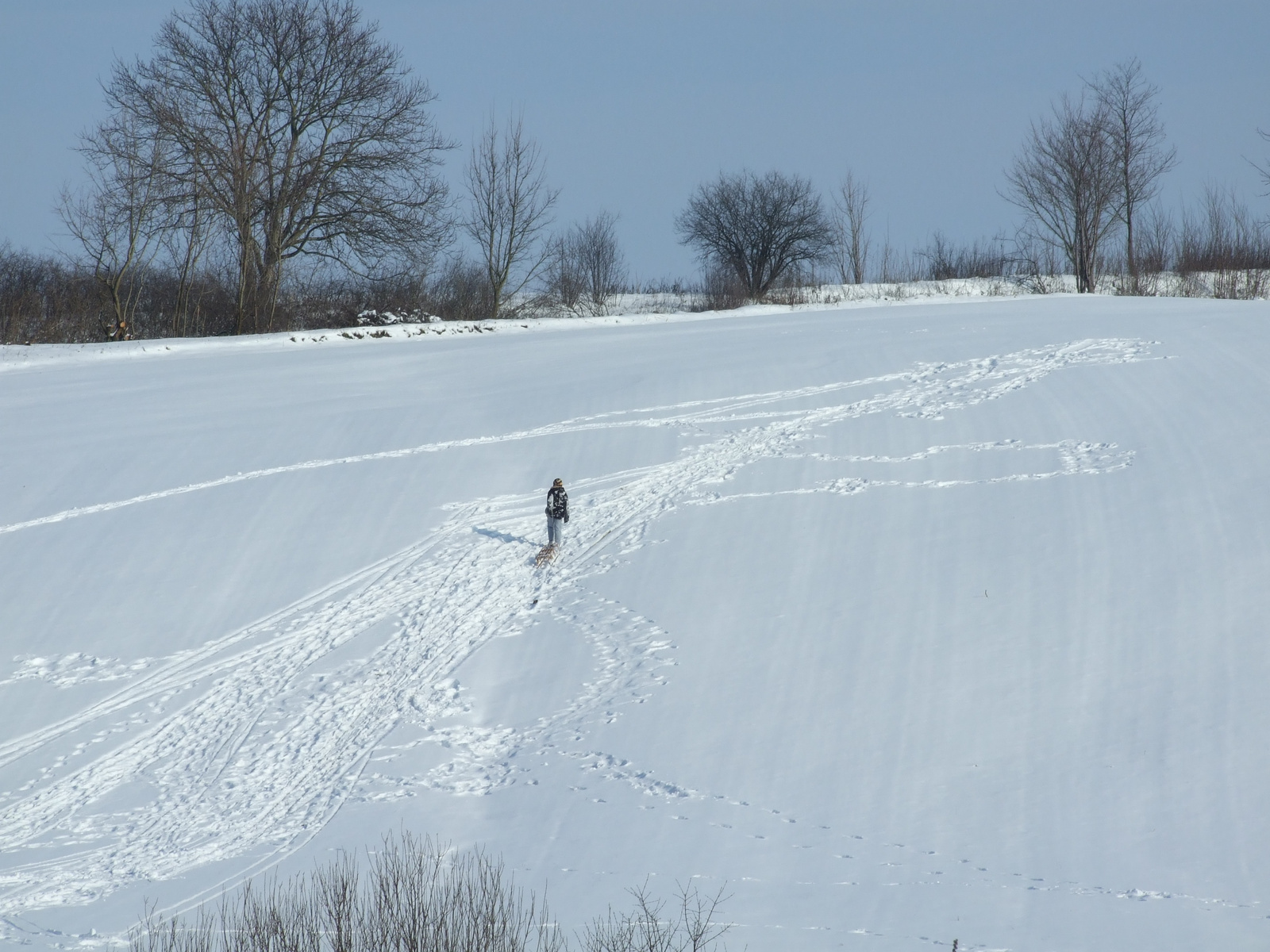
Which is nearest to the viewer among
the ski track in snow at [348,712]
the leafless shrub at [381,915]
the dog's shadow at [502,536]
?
the leafless shrub at [381,915]

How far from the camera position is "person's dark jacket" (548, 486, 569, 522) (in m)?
14.4

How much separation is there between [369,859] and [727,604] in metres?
5.60

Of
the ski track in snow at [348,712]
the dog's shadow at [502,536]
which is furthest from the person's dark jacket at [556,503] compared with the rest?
the dog's shadow at [502,536]

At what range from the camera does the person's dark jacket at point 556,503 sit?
14383 millimetres

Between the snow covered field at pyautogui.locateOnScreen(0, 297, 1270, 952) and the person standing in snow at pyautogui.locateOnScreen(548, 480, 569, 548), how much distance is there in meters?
0.41

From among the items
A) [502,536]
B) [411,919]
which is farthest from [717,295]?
[411,919]

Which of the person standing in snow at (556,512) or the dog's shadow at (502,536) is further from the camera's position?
the dog's shadow at (502,536)

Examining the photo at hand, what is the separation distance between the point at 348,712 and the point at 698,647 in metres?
3.90

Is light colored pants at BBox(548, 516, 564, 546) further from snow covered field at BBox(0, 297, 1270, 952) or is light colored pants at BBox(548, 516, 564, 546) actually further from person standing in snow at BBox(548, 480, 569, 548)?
snow covered field at BBox(0, 297, 1270, 952)

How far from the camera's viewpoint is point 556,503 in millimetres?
14406

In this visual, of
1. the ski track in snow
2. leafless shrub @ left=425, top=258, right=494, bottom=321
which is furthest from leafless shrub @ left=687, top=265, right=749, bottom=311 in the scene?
the ski track in snow

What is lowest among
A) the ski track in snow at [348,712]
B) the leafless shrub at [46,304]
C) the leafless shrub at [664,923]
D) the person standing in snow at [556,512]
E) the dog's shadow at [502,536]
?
the leafless shrub at [664,923]

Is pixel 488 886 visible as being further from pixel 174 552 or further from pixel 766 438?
pixel 766 438

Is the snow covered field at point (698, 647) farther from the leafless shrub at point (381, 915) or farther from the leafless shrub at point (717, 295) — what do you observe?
the leafless shrub at point (717, 295)
